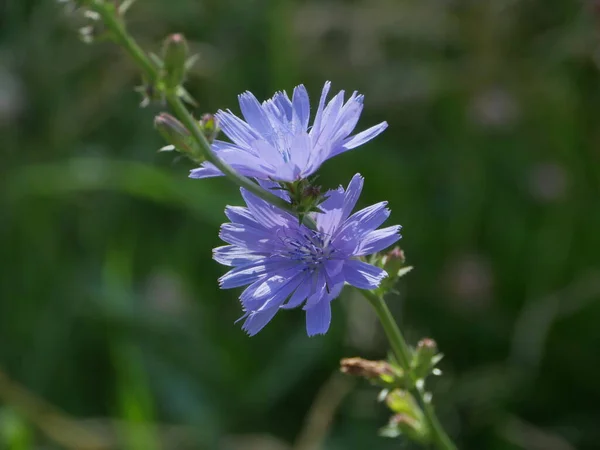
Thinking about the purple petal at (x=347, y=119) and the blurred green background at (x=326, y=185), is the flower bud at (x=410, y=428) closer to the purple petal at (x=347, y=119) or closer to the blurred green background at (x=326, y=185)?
the purple petal at (x=347, y=119)

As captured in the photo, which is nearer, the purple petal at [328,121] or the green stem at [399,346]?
the purple petal at [328,121]

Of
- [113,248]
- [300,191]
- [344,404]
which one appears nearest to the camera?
[300,191]

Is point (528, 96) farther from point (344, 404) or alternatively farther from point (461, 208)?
point (344, 404)

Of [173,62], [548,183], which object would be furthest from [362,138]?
[548,183]

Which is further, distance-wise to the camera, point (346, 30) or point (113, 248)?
point (346, 30)

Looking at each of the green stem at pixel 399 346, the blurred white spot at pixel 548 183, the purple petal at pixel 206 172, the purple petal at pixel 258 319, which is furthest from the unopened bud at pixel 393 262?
the blurred white spot at pixel 548 183

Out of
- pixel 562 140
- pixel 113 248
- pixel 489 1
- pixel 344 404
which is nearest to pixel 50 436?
pixel 113 248

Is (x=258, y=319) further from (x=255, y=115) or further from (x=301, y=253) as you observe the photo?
(x=255, y=115)
